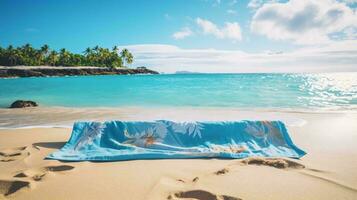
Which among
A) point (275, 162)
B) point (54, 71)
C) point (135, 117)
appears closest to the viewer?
point (275, 162)

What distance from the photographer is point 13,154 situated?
376 centimetres

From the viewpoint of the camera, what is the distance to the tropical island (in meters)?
62.9

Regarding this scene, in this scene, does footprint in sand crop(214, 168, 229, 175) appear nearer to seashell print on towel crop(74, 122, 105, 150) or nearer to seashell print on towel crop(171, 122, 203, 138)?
seashell print on towel crop(171, 122, 203, 138)

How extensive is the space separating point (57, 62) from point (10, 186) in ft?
289

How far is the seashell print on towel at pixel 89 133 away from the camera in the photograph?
3.93 metres

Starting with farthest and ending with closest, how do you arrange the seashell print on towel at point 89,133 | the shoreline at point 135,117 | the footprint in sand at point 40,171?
the shoreline at point 135,117
the seashell print on towel at point 89,133
the footprint in sand at point 40,171

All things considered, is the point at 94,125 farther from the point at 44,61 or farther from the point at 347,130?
the point at 44,61

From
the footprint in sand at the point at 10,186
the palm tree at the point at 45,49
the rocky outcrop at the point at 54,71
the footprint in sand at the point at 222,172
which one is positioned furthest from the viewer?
the palm tree at the point at 45,49

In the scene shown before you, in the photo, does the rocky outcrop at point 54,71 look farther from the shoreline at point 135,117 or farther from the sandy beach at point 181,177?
the sandy beach at point 181,177

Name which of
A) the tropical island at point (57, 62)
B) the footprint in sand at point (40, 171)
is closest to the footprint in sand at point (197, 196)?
the footprint in sand at point (40, 171)

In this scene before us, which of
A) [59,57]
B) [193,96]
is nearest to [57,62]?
[59,57]

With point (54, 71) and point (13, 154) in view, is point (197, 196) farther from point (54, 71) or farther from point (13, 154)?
point (54, 71)

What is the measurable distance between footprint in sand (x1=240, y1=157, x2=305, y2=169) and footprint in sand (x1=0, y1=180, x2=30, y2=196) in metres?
2.53

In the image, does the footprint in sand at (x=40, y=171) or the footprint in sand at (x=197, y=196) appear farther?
the footprint in sand at (x=40, y=171)
